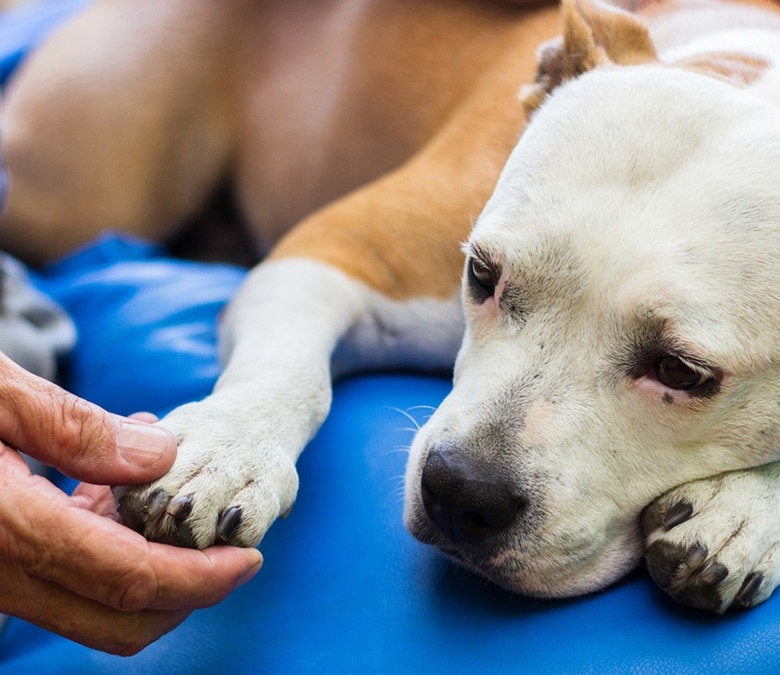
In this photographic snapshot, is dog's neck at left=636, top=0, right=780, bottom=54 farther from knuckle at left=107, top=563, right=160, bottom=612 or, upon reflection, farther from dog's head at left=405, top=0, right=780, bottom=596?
knuckle at left=107, top=563, right=160, bottom=612

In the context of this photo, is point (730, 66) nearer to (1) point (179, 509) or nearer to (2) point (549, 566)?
(2) point (549, 566)

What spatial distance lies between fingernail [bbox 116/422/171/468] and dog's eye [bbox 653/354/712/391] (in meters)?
0.67

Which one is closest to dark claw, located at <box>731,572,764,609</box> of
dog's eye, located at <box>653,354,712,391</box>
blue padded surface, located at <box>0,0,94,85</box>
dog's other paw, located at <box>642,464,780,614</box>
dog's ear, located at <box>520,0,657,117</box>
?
dog's other paw, located at <box>642,464,780,614</box>

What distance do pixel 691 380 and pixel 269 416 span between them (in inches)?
24.5

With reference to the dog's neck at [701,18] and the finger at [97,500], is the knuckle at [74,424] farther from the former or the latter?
the dog's neck at [701,18]

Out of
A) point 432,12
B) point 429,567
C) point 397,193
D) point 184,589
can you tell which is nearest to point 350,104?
point 432,12

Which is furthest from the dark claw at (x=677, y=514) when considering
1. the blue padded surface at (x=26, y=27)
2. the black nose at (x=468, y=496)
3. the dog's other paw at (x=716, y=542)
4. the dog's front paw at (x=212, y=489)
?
the blue padded surface at (x=26, y=27)

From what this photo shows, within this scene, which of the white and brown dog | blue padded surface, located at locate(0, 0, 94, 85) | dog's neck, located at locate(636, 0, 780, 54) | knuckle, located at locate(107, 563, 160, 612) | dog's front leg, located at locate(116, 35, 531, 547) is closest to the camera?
knuckle, located at locate(107, 563, 160, 612)

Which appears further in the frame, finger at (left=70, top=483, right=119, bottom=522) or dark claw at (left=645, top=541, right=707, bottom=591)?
finger at (left=70, top=483, right=119, bottom=522)

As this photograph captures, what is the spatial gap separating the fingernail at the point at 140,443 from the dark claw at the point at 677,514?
0.68m

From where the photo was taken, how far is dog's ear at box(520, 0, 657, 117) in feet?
5.41

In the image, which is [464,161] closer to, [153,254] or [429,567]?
[429,567]

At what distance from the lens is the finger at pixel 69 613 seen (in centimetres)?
121

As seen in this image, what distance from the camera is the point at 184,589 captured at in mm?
1177
